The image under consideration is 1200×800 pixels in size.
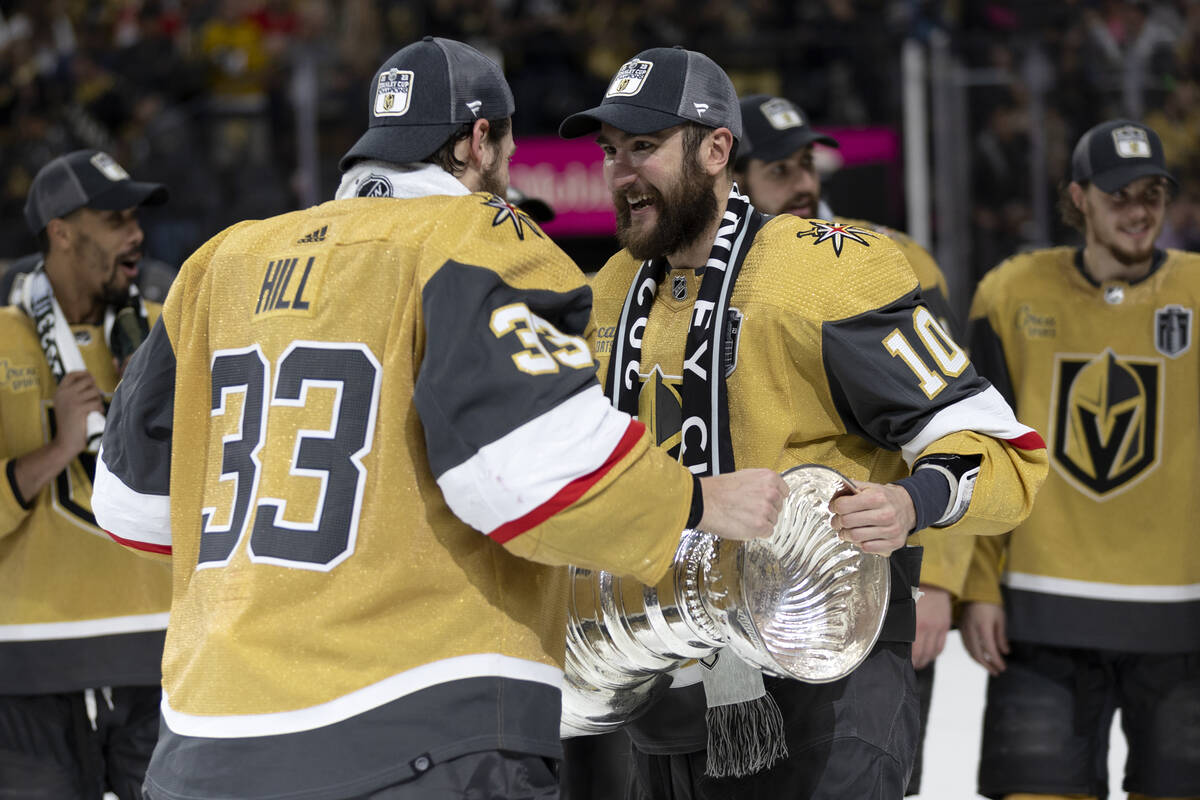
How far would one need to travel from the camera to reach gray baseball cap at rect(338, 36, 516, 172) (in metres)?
2.29

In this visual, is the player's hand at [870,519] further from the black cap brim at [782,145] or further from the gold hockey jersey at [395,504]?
the black cap brim at [782,145]

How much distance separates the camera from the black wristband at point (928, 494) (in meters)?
2.43

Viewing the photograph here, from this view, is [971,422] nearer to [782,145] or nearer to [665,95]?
[665,95]

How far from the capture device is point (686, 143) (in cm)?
279

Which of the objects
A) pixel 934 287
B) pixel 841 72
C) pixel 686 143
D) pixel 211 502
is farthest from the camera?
pixel 841 72

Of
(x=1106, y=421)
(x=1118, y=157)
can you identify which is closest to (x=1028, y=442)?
(x=1106, y=421)

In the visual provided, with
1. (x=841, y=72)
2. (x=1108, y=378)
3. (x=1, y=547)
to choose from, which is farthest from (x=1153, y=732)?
(x=841, y=72)

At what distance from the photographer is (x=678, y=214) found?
9.17ft

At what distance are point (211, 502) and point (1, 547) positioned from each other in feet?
5.91

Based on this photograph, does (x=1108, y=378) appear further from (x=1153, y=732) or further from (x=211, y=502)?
(x=211, y=502)

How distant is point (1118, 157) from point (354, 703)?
8.63 feet

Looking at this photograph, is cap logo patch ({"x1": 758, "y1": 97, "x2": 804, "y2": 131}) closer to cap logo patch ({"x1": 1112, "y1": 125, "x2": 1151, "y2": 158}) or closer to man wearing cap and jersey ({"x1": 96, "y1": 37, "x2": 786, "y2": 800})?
cap logo patch ({"x1": 1112, "y1": 125, "x2": 1151, "y2": 158})

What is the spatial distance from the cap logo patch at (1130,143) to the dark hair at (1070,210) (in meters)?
0.13

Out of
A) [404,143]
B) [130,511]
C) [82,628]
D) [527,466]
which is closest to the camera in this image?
[527,466]
